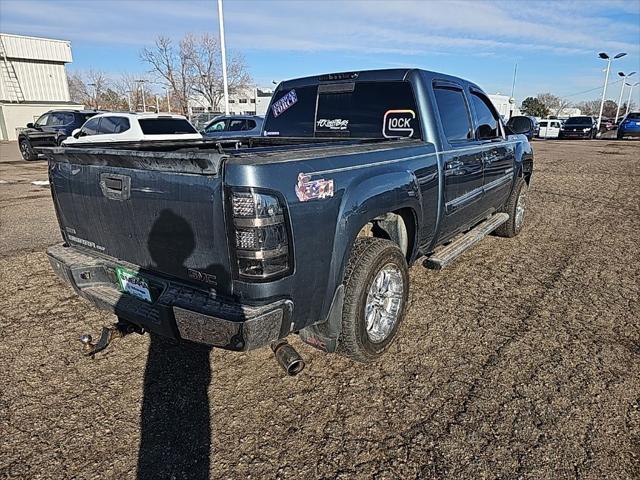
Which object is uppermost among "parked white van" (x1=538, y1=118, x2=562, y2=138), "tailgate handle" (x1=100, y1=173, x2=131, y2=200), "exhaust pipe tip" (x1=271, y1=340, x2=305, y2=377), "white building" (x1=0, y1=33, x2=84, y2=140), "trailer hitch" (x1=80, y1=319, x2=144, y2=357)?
"white building" (x1=0, y1=33, x2=84, y2=140)

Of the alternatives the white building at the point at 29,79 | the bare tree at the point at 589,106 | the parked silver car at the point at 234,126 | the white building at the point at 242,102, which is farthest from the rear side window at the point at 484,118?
the bare tree at the point at 589,106

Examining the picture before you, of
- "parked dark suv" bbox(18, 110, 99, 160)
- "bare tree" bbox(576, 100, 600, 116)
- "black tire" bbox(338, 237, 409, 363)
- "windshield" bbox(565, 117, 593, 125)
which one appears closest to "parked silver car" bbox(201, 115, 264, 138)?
"parked dark suv" bbox(18, 110, 99, 160)

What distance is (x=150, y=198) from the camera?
7.98ft

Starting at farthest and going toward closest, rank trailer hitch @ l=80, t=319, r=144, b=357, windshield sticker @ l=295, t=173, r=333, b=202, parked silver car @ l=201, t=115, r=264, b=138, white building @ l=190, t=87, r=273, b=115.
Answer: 1. white building @ l=190, t=87, r=273, b=115
2. parked silver car @ l=201, t=115, r=264, b=138
3. trailer hitch @ l=80, t=319, r=144, b=357
4. windshield sticker @ l=295, t=173, r=333, b=202

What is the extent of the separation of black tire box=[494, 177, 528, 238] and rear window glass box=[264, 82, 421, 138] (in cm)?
291

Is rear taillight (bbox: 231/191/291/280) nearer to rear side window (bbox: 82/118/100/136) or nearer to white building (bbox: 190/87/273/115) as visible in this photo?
rear side window (bbox: 82/118/100/136)

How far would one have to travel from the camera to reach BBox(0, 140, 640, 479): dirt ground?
2328 mm

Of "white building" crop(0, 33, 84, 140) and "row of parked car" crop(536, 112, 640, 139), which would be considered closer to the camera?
"row of parked car" crop(536, 112, 640, 139)

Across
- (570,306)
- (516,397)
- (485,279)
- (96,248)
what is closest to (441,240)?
(485,279)

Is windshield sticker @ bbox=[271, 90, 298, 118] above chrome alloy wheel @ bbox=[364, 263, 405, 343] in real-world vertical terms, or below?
above

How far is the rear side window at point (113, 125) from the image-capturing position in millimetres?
12924

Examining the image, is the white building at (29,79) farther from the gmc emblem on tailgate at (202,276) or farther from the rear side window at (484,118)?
the gmc emblem on tailgate at (202,276)

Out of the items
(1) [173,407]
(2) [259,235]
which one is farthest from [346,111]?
(1) [173,407]

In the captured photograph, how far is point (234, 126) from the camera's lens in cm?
1573
